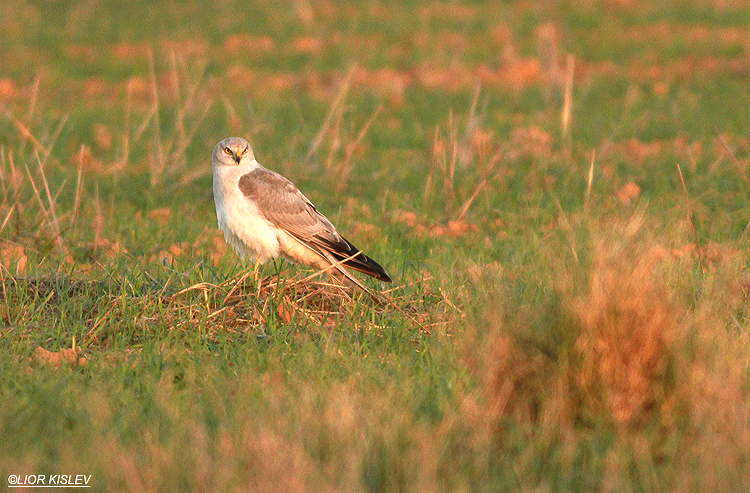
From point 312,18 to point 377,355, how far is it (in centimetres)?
1310

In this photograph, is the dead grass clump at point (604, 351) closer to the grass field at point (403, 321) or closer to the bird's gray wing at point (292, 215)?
the grass field at point (403, 321)

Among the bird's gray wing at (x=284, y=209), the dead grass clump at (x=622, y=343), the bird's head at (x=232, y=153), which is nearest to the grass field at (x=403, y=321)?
the dead grass clump at (x=622, y=343)

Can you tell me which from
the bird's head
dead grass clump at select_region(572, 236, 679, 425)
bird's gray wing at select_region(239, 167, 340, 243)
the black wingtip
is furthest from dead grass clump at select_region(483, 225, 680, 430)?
the bird's head

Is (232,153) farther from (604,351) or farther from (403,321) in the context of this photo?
(604,351)

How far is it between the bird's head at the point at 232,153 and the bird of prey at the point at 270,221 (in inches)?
2.5

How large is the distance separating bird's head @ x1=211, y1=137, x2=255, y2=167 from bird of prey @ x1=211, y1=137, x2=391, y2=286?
0.21ft

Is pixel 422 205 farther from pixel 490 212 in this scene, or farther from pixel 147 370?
pixel 147 370

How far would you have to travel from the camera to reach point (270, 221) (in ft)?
20.5

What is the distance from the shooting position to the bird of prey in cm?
621

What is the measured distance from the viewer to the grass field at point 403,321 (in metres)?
3.50

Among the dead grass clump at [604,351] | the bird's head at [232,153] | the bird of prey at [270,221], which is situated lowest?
the bird of prey at [270,221]

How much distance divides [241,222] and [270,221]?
0.19m

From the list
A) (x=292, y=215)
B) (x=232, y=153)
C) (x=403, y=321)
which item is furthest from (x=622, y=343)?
(x=232, y=153)

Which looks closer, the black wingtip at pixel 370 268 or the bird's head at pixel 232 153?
the black wingtip at pixel 370 268
